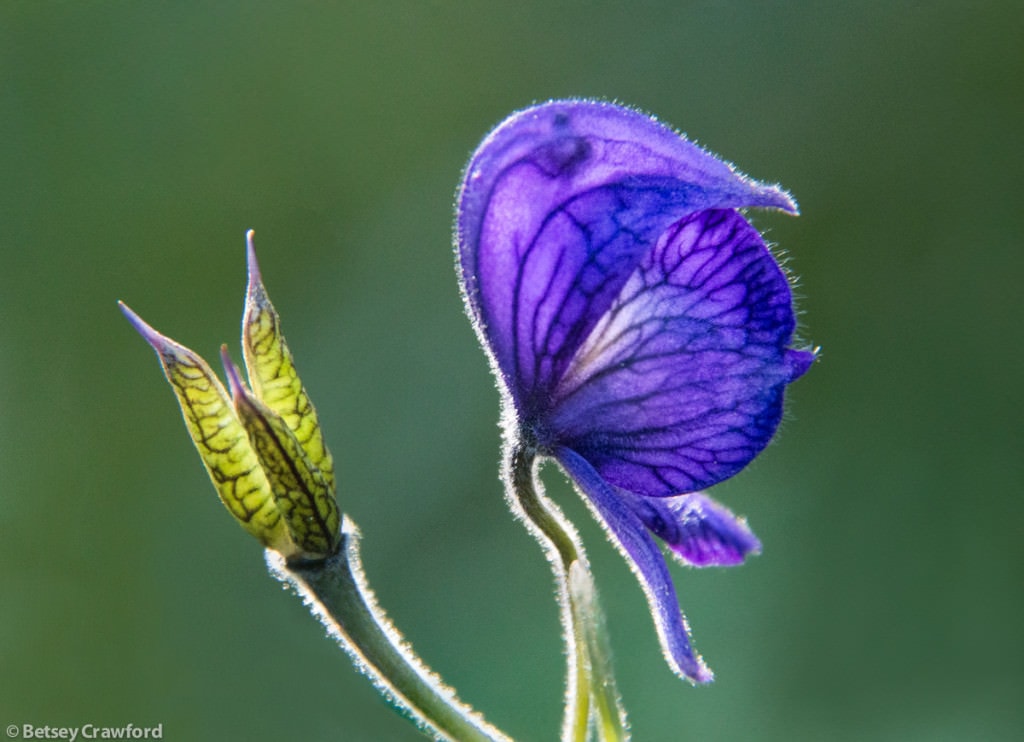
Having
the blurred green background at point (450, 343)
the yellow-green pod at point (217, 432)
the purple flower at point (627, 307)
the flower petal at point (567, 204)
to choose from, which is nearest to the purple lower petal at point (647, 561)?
the purple flower at point (627, 307)

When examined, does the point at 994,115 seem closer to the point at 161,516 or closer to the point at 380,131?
the point at 380,131

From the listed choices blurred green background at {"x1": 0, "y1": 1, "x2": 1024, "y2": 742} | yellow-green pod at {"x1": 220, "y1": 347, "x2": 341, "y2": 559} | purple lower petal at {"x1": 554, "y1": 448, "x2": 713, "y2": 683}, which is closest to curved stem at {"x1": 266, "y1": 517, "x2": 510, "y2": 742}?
yellow-green pod at {"x1": 220, "y1": 347, "x2": 341, "y2": 559}

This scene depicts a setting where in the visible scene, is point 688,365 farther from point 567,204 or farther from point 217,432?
point 217,432

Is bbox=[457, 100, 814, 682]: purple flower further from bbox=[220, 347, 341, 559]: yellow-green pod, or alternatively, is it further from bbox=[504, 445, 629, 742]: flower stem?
bbox=[220, 347, 341, 559]: yellow-green pod

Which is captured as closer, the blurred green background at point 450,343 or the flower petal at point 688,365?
the flower petal at point 688,365

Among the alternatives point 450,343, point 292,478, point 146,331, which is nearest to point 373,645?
point 292,478

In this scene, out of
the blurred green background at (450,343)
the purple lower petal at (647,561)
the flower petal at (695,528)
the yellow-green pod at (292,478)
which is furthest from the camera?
the blurred green background at (450,343)

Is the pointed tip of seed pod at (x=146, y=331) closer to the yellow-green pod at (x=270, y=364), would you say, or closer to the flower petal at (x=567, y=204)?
the yellow-green pod at (x=270, y=364)
